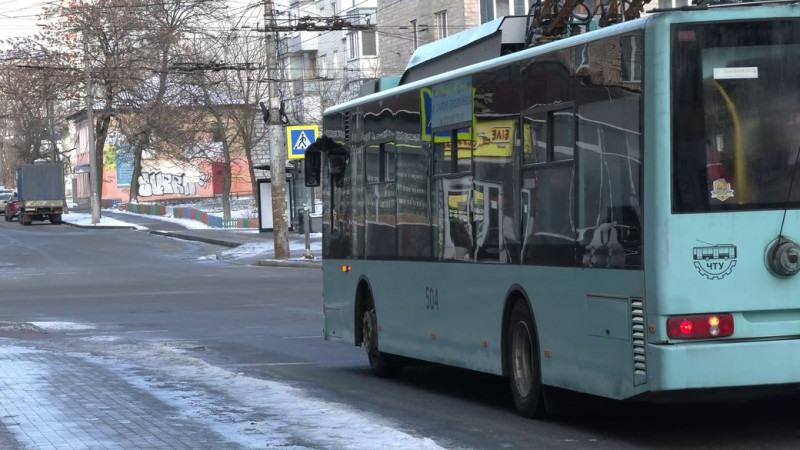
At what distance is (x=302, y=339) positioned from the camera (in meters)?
18.5

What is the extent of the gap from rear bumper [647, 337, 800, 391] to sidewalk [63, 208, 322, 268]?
29294 millimetres

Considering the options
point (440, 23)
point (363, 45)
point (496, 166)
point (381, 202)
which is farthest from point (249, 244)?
point (496, 166)

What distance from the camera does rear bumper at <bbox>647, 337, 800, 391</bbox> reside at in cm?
824

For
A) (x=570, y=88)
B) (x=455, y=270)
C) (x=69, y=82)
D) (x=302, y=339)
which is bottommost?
(x=302, y=339)

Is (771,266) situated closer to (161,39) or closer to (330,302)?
(330,302)

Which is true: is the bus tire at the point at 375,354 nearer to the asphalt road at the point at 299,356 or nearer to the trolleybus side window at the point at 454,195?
the asphalt road at the point at 299,356

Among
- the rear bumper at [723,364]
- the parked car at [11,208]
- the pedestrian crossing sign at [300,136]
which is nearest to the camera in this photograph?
the rear bumper at [723,364]

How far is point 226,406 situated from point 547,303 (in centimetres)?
309

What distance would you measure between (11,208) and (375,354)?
2751 inches

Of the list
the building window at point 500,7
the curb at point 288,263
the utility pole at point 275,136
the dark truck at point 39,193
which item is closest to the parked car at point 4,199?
the dark truck at point 39,193

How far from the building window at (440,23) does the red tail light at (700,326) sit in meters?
48.4

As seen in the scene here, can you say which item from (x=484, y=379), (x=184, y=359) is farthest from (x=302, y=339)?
(x=484, y=379)

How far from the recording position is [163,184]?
4281 inches

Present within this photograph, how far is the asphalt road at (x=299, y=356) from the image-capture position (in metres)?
9.67
